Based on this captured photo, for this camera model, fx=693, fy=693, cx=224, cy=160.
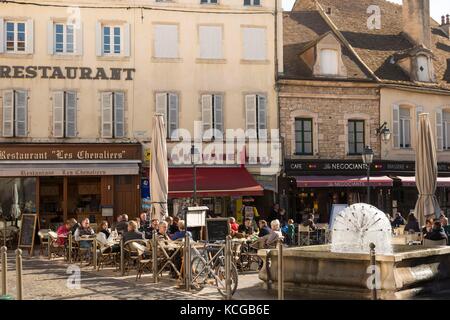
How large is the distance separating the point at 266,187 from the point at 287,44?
237 inches

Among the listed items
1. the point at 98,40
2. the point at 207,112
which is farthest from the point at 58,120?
the point at 207,112

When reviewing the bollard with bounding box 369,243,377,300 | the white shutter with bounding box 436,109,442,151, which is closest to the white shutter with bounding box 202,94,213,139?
the white shutter with bounding box 436,109,442,151

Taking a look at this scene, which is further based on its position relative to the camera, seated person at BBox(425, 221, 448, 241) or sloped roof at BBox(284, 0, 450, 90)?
sloped roof at BBox(284, 0, 450, 90)

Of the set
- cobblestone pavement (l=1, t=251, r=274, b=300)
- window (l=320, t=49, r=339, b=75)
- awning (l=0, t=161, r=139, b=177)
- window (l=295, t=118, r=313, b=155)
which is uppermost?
window (l=320, t=49, r=339, b=75)

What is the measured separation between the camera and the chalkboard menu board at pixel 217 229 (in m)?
13.4

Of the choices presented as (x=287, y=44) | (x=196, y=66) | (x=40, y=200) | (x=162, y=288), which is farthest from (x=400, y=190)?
(x=162, y=288)

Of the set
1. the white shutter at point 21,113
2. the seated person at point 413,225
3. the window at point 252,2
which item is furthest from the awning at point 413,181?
the white shutter at point 21,113

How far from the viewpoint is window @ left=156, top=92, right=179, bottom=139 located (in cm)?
2266

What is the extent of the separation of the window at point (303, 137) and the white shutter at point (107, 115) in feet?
20.6

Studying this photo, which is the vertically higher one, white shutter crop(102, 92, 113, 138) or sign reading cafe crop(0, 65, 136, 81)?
sign reading cafe crop(0, 65, 136, 81)

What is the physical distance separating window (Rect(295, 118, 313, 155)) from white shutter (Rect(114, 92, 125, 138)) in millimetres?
5892

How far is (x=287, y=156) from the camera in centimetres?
2334

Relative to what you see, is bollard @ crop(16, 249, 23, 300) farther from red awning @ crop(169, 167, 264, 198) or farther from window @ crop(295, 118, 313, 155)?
window @ crop(295, 118, 313, 155)

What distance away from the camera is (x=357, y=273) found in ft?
32.1
